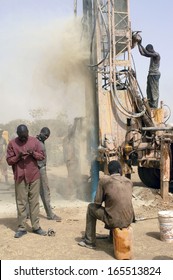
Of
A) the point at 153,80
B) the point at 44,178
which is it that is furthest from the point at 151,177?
the point at 44,178

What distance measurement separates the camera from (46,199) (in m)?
7.88

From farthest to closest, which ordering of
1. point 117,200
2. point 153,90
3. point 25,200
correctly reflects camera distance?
point 153,90
point 25,200
point 117,200

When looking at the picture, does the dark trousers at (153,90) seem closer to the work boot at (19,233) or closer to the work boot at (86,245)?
the work boot at (19,233)

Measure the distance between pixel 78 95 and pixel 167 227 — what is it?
5.18 m

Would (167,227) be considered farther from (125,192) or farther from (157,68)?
(157,68)

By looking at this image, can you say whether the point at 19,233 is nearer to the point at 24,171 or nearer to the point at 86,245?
the point at 24,171

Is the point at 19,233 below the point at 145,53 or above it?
below

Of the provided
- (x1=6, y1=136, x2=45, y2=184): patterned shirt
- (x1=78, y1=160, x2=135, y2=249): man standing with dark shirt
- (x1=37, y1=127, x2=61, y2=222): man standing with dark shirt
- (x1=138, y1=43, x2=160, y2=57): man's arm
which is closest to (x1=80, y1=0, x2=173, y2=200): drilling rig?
(x1=138, y1=43, x2=160, y2=57): man's arm

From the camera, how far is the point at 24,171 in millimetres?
6727

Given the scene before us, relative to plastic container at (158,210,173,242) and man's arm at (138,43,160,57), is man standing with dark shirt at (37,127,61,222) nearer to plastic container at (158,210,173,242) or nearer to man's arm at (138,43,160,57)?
plastic container at (158,210,173,242)

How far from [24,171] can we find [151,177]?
5515mm

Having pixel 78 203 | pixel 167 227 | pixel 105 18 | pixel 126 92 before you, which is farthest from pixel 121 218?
pixel 105 18

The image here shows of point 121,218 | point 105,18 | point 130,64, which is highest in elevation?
point 105,18

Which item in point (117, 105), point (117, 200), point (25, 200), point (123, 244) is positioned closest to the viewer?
point (123, 244)
